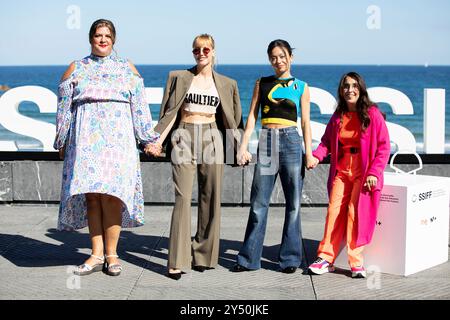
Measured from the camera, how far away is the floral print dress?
18.5 feet

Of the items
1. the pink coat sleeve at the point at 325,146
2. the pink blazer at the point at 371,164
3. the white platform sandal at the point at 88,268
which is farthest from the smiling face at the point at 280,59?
the white platform sandal at the point at 88,268

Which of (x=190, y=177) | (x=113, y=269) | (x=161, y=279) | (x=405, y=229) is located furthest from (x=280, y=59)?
(x=113, y=269)

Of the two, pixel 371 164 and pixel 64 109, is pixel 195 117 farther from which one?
pixel 371 164

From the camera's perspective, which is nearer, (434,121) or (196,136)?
(196,136)

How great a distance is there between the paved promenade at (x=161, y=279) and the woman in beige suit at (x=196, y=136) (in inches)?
13.3

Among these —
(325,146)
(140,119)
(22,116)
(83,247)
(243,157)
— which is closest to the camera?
(140,119)

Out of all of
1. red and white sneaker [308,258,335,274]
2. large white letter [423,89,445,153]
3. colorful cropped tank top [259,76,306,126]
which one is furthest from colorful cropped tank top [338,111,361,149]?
large white letter [423,89,445,153]

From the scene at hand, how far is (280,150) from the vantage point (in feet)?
19.3

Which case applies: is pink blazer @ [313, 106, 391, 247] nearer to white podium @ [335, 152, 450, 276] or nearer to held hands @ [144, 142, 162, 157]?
white podium @ [335, 152, 450, 276]

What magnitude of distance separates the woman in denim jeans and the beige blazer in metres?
0.15

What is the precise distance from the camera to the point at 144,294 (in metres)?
5.37

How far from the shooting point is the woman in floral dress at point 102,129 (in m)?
5.64

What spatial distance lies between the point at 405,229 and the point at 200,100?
6.31 ft
